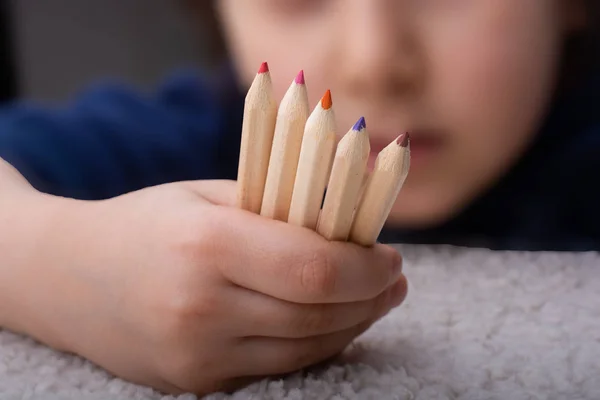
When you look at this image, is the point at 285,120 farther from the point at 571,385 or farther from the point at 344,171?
the point at 571,385

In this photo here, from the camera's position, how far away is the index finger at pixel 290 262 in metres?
0.19

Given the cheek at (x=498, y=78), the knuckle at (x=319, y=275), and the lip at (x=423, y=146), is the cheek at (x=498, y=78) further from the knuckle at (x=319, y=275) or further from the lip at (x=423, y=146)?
the knuckle at (x=319, y=275)

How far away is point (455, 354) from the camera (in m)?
0.24

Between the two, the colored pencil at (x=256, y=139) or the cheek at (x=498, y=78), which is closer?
the colored pencil at (x=256, y=139)

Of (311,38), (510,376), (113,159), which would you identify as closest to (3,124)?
(113,159)

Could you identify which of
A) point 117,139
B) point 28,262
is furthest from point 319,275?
point 117,139

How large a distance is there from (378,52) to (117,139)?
0.20 metres

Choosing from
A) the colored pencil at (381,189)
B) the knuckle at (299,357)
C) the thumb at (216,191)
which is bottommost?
the knuckle at (299,357)

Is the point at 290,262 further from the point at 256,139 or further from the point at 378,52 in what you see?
the point at 378,52

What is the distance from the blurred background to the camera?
0.35 metres

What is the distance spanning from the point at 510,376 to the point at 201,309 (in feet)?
0.40

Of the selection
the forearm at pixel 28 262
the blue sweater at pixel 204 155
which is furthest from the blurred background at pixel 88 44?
the forearm at pixel 28 262

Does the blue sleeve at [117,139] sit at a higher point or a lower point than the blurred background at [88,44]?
lower

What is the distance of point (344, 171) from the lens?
0.59 ft
